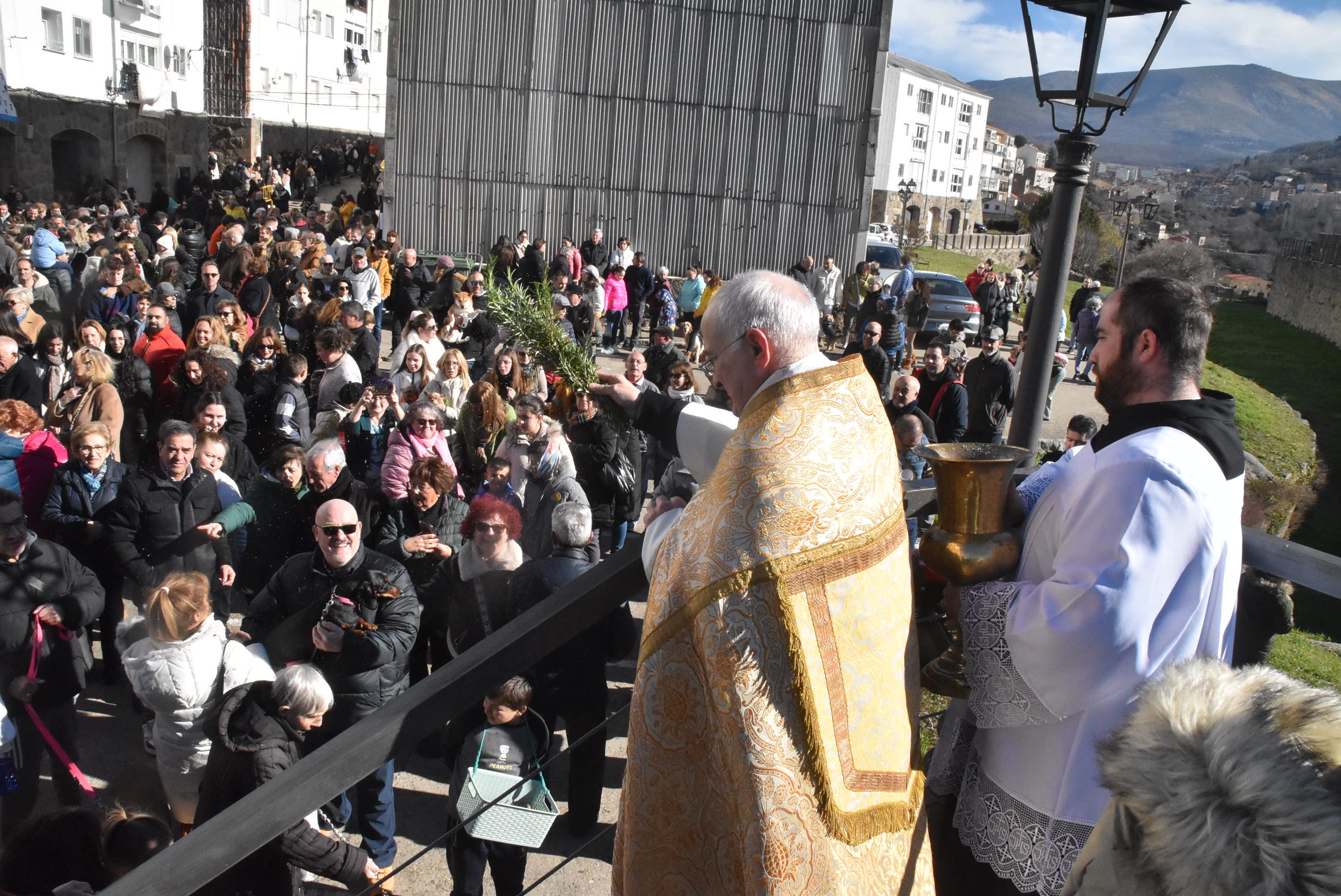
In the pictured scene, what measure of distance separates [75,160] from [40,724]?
1127 inches

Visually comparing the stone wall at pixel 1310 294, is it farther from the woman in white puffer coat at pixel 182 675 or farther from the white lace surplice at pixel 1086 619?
the white lace surplice at pixel 1086 619

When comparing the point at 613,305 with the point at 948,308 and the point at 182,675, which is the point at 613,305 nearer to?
the point at 948,308

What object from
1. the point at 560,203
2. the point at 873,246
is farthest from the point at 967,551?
the point at 873,246

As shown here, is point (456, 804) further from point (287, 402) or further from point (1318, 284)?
point (1318, 284)

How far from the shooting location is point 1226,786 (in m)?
1.21

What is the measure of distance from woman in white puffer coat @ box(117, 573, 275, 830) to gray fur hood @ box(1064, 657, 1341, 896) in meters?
3.71

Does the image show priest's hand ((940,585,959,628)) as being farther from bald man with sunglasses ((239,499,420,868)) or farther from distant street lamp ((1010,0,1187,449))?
bald man with sunglasses ((239,499,420,868))

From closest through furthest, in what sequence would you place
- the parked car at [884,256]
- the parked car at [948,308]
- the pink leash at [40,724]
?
the pink leash at [40,724]
the parked car at [948,308]
the parked car at [884,256]

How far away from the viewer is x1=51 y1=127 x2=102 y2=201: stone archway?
91.7ft

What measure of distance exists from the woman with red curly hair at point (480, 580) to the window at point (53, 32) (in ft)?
86.8

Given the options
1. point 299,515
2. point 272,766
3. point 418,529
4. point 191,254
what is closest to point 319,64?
point 191,254

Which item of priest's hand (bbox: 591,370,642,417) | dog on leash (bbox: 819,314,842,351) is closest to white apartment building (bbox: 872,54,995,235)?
dog on leash (bbox: 819,314,842,351)

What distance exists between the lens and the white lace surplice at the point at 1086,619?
1807 mm

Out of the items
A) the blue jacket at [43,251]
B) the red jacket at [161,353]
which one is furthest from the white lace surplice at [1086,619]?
the blue jacket at [43,251]
